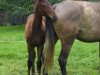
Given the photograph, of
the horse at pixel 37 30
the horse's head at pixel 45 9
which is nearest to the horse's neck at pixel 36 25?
the horse at pixel 37 30

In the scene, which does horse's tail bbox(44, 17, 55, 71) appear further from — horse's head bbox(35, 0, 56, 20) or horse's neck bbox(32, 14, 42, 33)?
horse's neck bbox(32, 14, 42, 33)

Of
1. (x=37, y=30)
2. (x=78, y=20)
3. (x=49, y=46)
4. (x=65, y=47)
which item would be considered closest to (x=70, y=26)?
(x=78, y=20)

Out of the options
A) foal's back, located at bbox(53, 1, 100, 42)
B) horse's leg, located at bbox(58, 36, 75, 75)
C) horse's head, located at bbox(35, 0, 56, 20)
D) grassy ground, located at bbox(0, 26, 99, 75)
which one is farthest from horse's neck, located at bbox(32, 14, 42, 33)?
grassy ground, located at bbox(0, 26, 99, 75)

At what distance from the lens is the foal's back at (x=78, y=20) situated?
6.59 m

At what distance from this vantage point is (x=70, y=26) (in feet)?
21.6

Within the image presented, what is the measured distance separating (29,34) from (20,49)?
4.71 meters

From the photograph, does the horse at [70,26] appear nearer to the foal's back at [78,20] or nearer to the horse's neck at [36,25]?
the foal's back at [78,20]

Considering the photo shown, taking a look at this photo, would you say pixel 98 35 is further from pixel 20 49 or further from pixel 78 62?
pixel 20 49

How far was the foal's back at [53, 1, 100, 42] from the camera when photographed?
260 inches

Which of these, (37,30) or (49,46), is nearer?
(49,46)

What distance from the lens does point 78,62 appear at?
952 cm

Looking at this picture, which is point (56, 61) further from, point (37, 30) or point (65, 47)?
point (65, 47)

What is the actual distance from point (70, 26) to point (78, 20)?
22cm

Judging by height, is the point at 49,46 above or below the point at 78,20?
below
